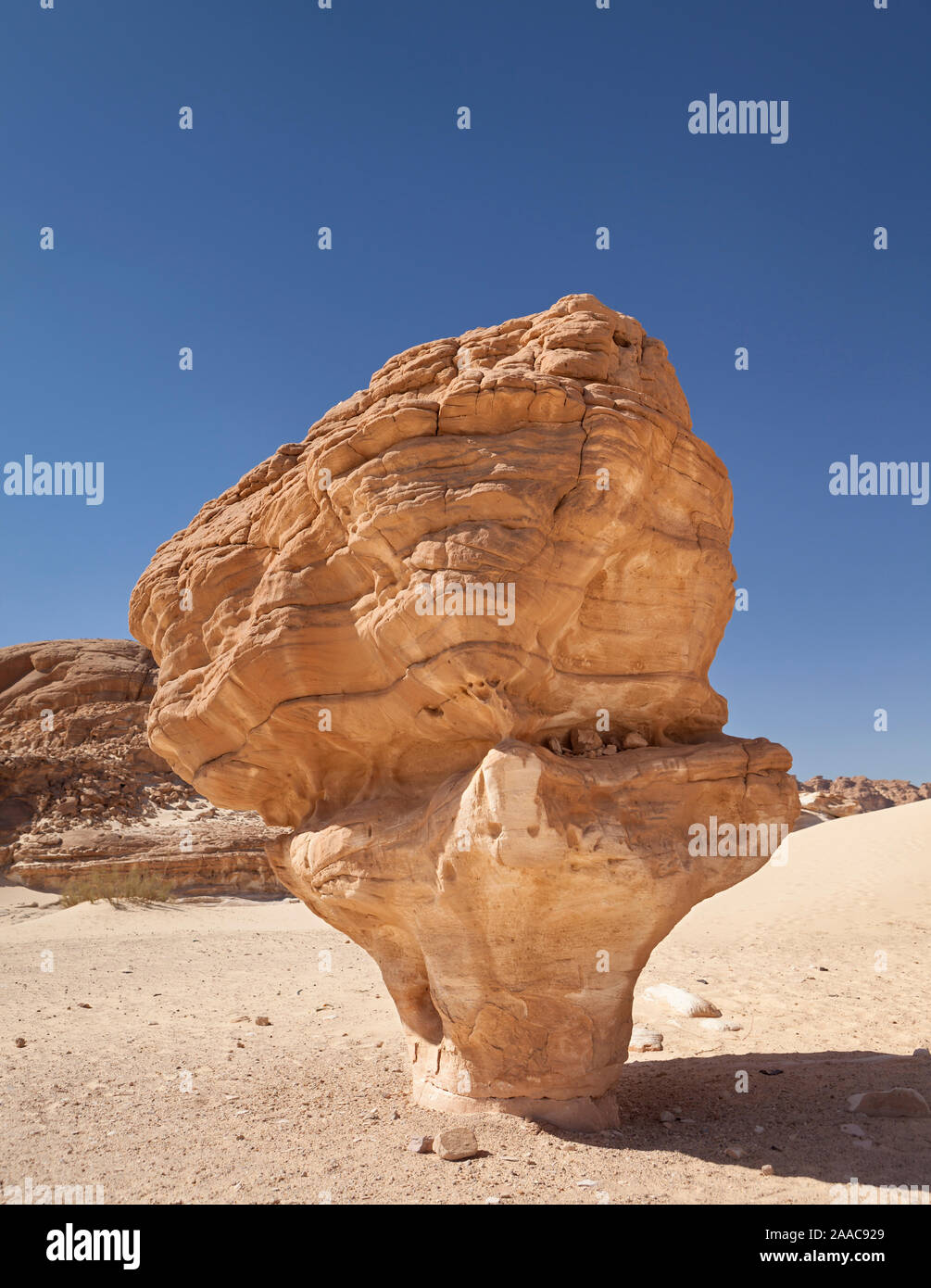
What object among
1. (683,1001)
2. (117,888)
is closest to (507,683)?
(683,1001)

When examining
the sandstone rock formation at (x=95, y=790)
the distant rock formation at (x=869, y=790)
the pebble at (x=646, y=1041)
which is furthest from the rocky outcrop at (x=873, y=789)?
the pebble at (x=646, y=1041)

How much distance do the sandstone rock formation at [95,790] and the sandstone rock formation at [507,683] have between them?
788 inches

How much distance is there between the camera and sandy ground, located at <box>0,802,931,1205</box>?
4973mm

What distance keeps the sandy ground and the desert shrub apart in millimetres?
4314

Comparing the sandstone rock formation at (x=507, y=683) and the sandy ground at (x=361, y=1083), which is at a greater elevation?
the sandstone rock formation at (x=507, y=683)

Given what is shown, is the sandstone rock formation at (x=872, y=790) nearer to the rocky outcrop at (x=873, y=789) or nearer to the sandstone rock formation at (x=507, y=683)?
the rocky outcrop at (x=873, y=789)

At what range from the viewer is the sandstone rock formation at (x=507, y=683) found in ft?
18.5

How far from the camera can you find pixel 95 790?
29.1 m

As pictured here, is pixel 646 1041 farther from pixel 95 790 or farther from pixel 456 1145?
pixel 95 790

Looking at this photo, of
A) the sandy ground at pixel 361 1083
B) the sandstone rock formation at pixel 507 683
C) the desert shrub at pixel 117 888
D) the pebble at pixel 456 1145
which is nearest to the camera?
the sandy ground at pixel 361 1083

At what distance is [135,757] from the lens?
3130 centimetres

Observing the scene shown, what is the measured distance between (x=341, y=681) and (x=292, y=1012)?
22.5 ft

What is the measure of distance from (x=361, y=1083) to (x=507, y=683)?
13.9 ft

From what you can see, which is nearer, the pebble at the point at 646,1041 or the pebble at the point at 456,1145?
the pebble at the point at 456,1145
